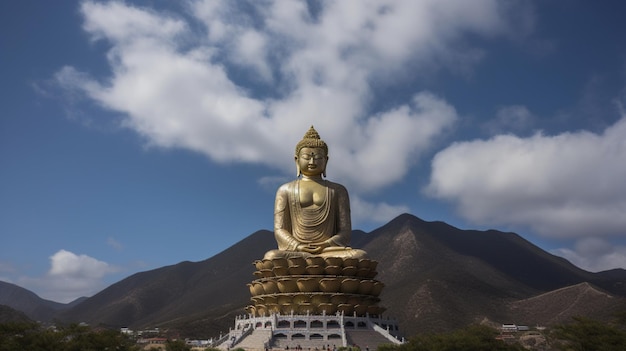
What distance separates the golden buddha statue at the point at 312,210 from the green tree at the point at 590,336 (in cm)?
950

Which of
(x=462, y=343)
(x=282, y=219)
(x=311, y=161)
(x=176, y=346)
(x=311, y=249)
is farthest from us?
(x=311, y=161)

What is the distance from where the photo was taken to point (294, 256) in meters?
23.0

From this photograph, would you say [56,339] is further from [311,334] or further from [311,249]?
[311,249]

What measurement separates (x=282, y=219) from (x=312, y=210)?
1.37m

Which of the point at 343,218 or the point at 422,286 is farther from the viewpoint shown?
the point at 422,286

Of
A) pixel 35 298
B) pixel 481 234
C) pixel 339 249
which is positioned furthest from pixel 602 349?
pixel 35 298

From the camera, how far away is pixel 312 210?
25.2m

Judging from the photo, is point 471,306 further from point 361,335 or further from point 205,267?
point 205,267

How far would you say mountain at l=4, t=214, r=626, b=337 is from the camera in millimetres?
43406

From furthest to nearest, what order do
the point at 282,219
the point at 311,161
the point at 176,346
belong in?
the point at 311,161 < the point at 282,219 < the point at 176,346

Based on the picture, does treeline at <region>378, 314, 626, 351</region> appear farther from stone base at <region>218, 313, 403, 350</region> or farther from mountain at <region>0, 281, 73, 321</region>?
mountain at <region>0, 281, 73, 321</region>

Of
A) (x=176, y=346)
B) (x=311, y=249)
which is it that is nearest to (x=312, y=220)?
(x=311, y=249)

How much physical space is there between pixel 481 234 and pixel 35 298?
268ft

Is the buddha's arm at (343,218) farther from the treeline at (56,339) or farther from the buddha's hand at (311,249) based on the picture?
the treeline at (56,339)
